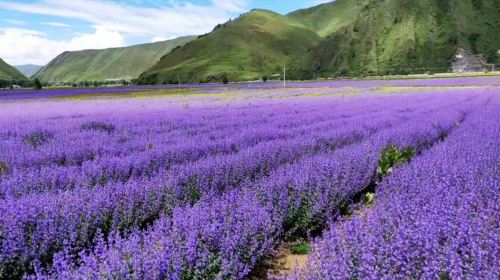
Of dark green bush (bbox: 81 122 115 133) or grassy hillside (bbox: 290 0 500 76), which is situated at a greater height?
grassy hillside (bbox: 290 0 500 76)

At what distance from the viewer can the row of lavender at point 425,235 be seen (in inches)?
106

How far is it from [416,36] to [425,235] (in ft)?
373

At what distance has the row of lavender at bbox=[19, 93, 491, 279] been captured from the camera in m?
2.94

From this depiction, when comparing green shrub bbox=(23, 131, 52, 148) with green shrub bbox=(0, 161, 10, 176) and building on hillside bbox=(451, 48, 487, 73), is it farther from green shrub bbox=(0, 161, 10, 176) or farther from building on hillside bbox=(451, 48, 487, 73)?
building on hillside bbox=(451, 48, 487, 73)

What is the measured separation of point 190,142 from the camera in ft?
28.1

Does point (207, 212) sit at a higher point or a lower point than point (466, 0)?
lower

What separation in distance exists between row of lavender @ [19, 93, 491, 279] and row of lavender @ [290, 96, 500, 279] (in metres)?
0.58

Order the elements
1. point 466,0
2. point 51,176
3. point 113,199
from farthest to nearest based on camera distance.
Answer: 1. point 466,0
2. point 51,176
3. point 113,199

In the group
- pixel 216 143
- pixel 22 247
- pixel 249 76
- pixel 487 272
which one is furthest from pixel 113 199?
pixel 249 76

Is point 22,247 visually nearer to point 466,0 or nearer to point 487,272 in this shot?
point 487,272

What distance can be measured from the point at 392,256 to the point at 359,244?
0.91 feet

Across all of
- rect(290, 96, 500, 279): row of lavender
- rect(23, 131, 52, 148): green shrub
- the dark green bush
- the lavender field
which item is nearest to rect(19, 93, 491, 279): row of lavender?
the lavender field

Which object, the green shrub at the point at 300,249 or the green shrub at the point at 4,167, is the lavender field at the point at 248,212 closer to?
the green shrub at the point at 4,167

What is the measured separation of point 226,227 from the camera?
372 centimetres
